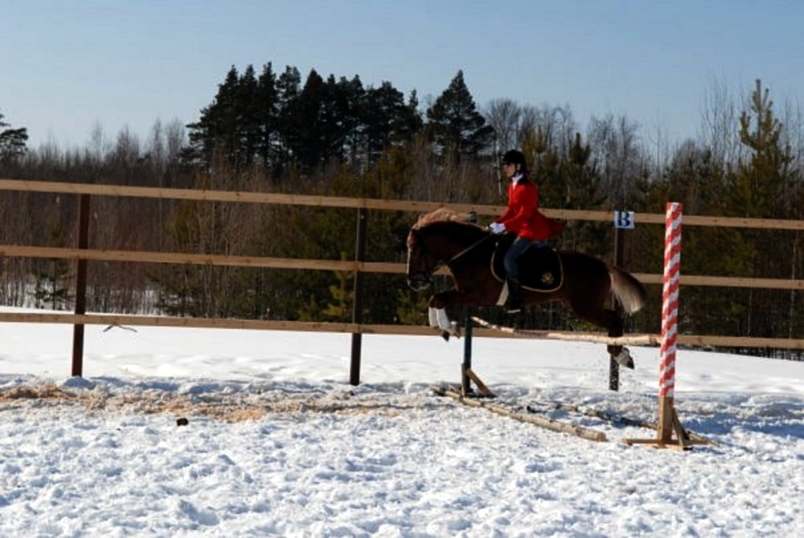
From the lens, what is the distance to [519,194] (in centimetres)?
883

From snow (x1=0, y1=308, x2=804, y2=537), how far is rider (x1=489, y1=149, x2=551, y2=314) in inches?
51.4

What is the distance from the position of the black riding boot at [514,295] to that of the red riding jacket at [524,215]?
0.46 metres

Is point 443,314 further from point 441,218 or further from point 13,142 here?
point 13,142

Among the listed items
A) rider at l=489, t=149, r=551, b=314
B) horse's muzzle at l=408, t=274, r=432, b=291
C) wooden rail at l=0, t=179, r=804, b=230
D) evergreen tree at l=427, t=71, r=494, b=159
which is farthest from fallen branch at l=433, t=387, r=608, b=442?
evergreen tree at l=427, t=71, r=494, b=159

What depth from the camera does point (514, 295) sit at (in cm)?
903

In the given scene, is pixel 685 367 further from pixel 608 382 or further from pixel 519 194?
pixel 519 194

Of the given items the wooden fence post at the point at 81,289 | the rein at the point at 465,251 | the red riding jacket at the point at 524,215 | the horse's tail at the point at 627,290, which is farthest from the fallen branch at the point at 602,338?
the wooden fence post at the point at 81,289

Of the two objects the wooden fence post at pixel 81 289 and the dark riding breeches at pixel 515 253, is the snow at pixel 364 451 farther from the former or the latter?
the dark riding breeches at pixel 515 253

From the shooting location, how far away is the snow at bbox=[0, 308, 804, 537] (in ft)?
14.7

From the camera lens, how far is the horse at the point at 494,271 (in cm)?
899

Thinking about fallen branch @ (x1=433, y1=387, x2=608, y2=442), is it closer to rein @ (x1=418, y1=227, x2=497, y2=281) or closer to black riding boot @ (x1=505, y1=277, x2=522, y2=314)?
black riding boot @ (x1=505, y1=277, x2=522, y2=314)

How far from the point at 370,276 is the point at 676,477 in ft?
60.8

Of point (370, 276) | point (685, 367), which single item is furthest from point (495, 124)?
point (685, 367)

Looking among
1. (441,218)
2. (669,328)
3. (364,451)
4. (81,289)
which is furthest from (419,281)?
(81,289)
